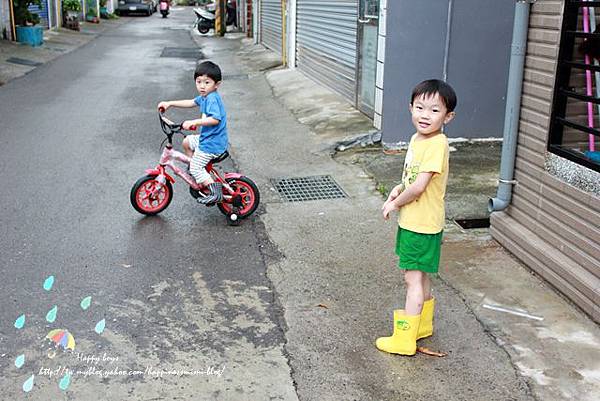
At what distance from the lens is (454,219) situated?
20.4 feet

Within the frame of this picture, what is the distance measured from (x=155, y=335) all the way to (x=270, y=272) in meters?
1.22

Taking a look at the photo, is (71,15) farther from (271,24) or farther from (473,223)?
(473,223)

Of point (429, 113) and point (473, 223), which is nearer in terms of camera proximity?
point (429, 113)

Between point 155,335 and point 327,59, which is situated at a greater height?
point 327,59

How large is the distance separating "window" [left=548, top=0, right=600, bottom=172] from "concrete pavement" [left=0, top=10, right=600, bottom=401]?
3.05ft

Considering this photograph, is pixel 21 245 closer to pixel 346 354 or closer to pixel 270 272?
pixel 270 272

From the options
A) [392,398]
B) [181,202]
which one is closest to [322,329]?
[392,398]

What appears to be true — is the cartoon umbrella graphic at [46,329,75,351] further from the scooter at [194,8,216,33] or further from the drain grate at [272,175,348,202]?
the scooter at [194,8,216,33]

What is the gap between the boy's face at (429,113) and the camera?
3.72 metres

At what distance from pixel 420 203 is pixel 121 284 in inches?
87.8

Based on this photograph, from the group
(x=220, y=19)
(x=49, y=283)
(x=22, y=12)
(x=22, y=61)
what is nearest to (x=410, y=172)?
(x=49, y=283)

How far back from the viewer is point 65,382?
143 inches

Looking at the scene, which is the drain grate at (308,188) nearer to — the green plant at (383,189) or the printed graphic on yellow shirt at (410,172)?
the green plant at (383,189)

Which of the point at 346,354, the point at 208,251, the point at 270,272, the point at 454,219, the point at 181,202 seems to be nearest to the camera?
the point at 346,354
